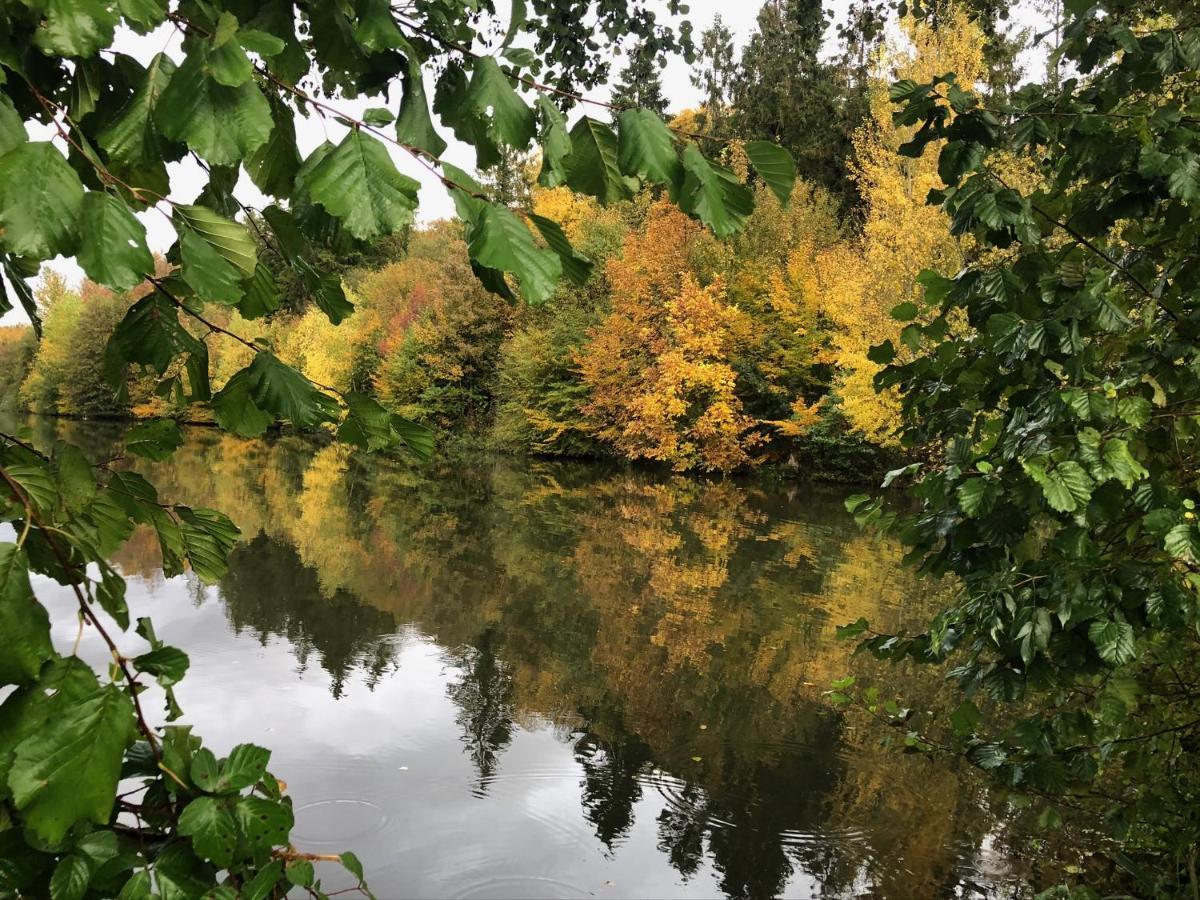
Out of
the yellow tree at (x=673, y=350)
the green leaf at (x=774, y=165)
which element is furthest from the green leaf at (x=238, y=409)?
the yellow tree at (x=673, y=350)

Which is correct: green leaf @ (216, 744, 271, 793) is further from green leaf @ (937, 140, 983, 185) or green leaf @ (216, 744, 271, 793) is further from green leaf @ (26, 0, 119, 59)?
green leaf @ (937, 140, 983, 185)

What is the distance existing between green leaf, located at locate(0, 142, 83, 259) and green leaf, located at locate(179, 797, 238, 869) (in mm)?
665

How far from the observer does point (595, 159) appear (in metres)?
1.23

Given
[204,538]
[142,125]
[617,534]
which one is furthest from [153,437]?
[617,534]

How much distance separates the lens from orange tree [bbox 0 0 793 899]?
822 millimetres

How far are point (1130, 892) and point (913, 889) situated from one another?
43.3 inches

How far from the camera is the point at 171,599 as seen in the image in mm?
10219

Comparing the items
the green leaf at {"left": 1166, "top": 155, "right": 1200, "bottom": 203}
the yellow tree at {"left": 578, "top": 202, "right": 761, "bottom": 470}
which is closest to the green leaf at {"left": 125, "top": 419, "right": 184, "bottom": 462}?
the green leaf at {"left": 1166, "top": 155, "right": 1200, "bottom": 203}

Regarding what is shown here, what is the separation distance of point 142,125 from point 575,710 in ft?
21.4

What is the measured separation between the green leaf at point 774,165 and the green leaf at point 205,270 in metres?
0.71

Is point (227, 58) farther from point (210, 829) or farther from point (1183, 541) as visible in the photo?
point (1183, 541)

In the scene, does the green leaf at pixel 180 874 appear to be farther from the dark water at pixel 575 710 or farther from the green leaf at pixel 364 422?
the dark water at pixel 575 710

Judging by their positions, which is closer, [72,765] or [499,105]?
[72,765]

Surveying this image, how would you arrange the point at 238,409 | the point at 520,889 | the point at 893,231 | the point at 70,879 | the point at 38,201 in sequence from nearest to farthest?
the point at 38,201 → the point at 70,879 → the point at 238,409 → the point at 520,889 → the point at 893,231
